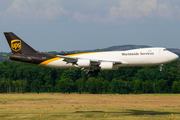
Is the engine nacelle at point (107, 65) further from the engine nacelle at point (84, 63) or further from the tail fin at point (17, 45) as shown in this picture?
the tail fin at point (17, 45)

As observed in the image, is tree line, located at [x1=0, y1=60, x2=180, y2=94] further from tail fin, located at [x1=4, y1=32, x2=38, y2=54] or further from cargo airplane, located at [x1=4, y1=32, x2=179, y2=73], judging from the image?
cargo airplane, located at [x1=4, y1=32, x2=179, y2=73]

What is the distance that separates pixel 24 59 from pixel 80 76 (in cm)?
8471

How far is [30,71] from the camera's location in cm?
13538

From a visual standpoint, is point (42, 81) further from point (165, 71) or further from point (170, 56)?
point (170, 56)

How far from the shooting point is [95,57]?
54.5 m

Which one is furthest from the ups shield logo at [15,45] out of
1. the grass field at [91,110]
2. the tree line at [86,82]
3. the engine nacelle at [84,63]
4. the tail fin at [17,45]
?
the tree line at [86,82]

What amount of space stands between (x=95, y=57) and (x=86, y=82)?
225 feet

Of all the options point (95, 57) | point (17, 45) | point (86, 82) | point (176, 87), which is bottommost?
point (176, 87)

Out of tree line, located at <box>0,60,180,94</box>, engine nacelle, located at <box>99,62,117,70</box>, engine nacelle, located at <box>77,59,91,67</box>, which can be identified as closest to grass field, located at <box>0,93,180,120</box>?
engine nacelle, located at <box>99,62,117,70</box>

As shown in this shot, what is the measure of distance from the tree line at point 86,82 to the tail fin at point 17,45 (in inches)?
2262

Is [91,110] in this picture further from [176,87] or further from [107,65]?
[176,87]

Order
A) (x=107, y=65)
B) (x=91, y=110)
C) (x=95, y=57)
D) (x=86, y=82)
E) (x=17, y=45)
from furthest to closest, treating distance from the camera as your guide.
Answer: (x=86, y=82) < (x=17, y=45) < (x=95, y=57) < (x=107, y=65) < (x=91, y=110)

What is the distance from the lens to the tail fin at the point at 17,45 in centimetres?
5992

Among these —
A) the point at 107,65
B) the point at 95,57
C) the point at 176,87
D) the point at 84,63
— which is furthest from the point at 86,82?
the point at 107,65
